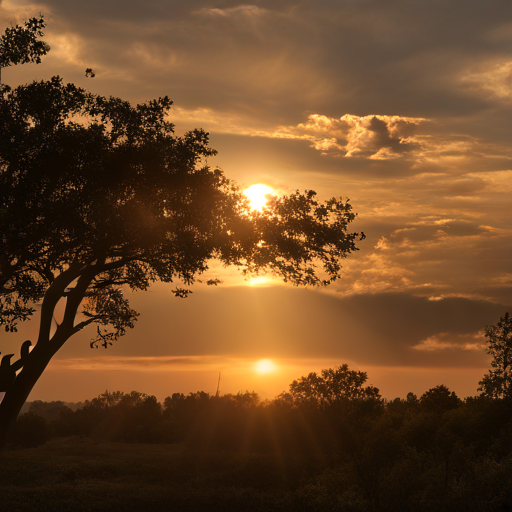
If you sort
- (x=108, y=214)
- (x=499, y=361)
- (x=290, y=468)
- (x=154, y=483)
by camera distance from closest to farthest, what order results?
(x=108, y=214), (x=154, y=483), (x=290, y=468), (x=499, y=361)

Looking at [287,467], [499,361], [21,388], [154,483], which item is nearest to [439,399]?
[499,361]

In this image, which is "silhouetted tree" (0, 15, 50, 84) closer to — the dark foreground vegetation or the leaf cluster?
the leaf cluster

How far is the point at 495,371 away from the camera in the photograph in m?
68.0

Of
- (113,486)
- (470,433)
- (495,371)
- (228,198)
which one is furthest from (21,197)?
(495,371)

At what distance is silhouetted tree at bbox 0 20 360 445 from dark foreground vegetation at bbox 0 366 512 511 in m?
8.45

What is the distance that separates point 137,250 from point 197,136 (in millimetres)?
6292

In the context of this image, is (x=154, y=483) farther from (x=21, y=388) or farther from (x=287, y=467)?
(x=21, y=388)

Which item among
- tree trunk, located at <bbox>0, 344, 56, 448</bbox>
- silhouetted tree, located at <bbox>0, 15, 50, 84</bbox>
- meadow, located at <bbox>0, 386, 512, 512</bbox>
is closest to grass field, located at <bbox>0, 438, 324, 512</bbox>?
meadow, located at <bbox>0, 386, 512, 512</bbox>

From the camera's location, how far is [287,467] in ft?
124

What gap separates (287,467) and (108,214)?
2324cm

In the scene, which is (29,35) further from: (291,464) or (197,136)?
(291,464)

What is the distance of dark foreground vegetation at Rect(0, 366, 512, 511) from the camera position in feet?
84.7

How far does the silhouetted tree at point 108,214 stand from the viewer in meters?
24.1

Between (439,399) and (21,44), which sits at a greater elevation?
(21,44)
